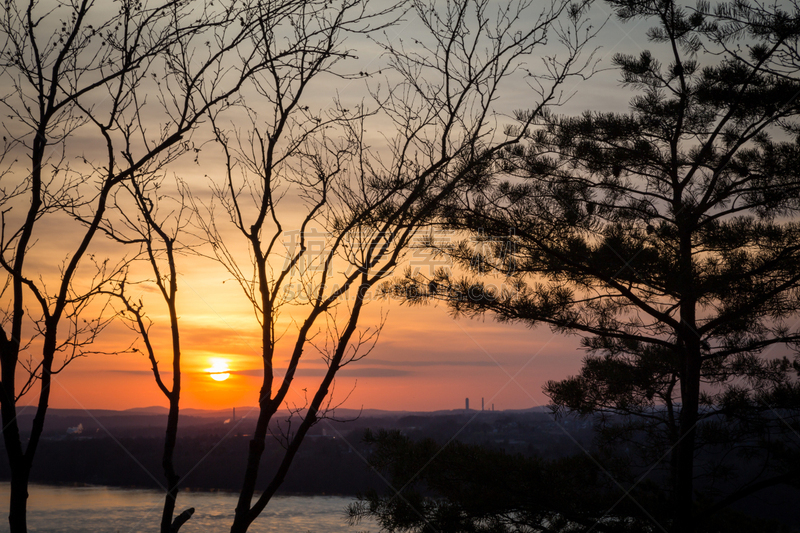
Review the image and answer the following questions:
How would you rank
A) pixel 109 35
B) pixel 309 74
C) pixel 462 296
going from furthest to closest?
pixel 462 296 → pixel 309 74 → pixel 109 35

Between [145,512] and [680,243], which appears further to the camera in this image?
[145,512]

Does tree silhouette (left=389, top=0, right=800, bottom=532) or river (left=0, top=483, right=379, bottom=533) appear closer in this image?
tree silhouette (left=389, top=0, right=800, bottom=532)

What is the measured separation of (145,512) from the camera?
18.9 metres

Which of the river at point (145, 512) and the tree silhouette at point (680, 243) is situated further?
the river at point (145, 512)

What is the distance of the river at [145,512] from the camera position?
50.5 ft

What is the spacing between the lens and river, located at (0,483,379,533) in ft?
50.5

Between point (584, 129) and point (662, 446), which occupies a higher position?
point (584, 129)

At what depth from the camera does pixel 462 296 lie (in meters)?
4.37

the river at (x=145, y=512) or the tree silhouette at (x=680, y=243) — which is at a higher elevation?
the tree silhouette at (x=680, y=243)

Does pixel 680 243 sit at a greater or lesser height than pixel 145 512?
greater

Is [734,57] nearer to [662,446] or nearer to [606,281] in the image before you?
[606,281]

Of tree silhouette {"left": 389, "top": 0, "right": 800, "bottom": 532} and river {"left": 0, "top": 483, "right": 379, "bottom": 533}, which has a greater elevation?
tree silhouette {"left": 389, "top": 0, "right": 800, "bottom": 532}

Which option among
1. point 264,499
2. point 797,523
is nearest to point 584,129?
point 264,499

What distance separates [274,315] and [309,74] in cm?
96
